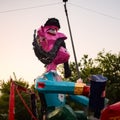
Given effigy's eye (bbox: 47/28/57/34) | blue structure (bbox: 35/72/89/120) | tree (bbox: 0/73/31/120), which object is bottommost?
tree (bbox: 0/73/31/120)

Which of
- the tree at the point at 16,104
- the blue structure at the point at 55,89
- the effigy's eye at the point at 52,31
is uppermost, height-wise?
the effigy's eye at the point at 52,31

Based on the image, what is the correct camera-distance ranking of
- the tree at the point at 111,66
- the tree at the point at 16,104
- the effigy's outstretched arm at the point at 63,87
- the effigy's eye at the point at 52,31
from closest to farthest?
the effigy's outstretched arm at the point at 63,87 < the effigy's eye at the point at 52,31 < the tree at the point at 16,104 < the tree at the point at 111,66

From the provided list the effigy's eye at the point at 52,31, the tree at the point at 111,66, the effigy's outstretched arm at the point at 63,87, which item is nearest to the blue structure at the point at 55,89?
the effigy's outstretched arm at the point at 63,87

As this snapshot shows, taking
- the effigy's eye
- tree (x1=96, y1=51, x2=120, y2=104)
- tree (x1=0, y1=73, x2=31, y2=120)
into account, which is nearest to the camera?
the effigy's eye

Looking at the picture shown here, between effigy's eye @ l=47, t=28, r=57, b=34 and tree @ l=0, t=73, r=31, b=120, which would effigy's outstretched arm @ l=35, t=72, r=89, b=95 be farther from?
tree @ l=0, t=73, r=31, b=120

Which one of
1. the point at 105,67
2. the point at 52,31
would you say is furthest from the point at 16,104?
the point at 52,31

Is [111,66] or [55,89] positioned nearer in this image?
[55,89]

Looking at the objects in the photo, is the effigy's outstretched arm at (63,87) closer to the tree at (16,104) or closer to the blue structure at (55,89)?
the blue structure at (55,89)

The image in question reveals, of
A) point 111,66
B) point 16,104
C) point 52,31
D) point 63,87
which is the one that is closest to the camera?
point 63,87

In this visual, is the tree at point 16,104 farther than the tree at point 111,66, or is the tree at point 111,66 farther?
the tree at point 111,66

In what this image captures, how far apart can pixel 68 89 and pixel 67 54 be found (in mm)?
1524

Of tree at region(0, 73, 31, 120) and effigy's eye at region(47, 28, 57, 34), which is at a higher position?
effigy's eye at region(47, 28, 57, 34)

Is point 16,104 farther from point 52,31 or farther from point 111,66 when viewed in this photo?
point 52,31

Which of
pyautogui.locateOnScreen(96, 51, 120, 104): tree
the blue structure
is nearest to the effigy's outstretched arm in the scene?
the blue structure
